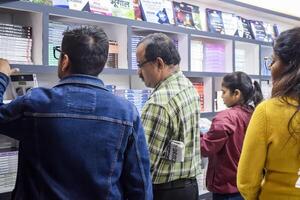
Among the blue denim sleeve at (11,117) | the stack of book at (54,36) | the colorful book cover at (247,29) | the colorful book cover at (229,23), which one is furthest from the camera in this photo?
the colorful book cover at (247,29)

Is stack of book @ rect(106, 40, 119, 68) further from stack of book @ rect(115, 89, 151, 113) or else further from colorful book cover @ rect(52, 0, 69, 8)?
colorful book cover @ rect(52, 0, 69, 8)

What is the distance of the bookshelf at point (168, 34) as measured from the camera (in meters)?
2.42

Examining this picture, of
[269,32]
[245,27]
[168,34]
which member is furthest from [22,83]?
[269,32]

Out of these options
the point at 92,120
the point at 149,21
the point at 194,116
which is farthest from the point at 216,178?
the point at 92,120

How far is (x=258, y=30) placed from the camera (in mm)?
4719

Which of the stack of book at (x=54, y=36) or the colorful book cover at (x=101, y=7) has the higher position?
the colorful book cover at (x=101, y=7)

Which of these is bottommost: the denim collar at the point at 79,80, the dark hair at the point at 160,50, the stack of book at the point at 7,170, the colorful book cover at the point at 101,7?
the stack of book at the point at 7,170

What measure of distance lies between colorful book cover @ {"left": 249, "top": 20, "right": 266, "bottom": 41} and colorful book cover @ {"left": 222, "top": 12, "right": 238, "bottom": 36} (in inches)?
14.4

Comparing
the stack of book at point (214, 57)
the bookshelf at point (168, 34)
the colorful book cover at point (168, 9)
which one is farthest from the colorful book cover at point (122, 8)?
the stack of book at point (214, 57)

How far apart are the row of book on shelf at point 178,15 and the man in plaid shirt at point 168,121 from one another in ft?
2.55

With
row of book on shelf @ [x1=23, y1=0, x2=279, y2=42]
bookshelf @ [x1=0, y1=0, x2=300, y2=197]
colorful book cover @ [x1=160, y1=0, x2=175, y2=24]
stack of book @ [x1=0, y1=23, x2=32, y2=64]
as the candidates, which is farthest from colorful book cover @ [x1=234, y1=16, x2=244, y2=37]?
stack of book @ [x1=0, y1=23, x2=32, y2=64]

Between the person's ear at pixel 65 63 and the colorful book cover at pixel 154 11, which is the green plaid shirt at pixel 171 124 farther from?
the colorful book cover at pixel 154 11

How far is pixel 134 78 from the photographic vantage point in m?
3.40

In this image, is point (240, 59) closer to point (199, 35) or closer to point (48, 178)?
point (199, 35)
